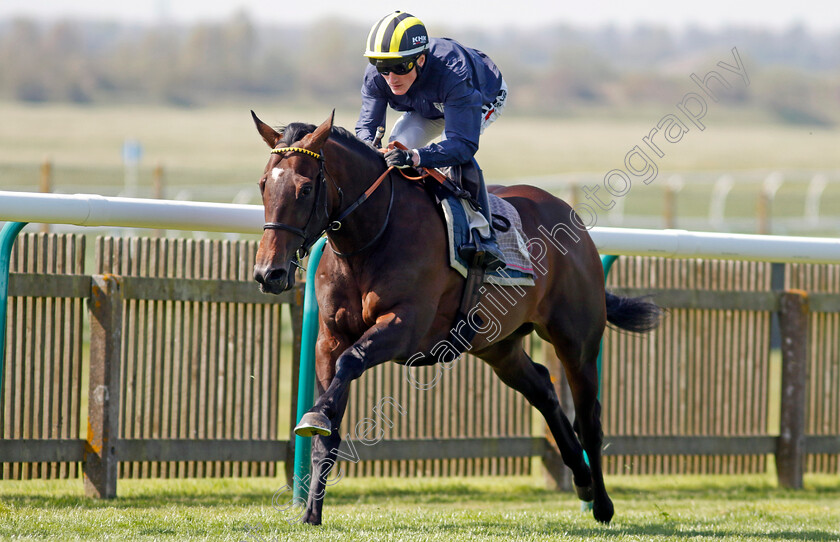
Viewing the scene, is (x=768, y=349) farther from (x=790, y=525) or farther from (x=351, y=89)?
(x=351, y=89)

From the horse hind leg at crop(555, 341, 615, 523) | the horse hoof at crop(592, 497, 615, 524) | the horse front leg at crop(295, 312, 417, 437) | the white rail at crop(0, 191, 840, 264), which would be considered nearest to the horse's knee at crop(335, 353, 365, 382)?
the horse front leg at crop(295, 312, 417, 437)

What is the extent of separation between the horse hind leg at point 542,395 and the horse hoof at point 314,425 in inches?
66.4

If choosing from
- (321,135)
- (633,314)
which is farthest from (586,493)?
(321,135)

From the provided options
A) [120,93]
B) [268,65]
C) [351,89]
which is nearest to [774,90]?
[351,89]

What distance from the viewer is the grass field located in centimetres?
457

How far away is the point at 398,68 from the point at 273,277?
1366 mm

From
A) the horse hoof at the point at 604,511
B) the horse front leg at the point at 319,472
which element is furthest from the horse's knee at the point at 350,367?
the horse hoof at the point at 604,511

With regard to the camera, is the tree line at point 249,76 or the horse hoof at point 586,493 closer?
the horse hoof at point 586,493

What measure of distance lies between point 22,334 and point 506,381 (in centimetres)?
271

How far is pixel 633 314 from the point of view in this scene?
6184mm

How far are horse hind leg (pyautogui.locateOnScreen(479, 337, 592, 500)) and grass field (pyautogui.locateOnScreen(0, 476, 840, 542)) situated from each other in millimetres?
289

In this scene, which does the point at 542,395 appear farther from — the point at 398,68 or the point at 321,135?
the point at 321,135

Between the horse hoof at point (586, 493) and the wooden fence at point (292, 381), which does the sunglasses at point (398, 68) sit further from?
the horse hoof at point (586, 493)

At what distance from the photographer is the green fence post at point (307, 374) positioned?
5785 millimetres
